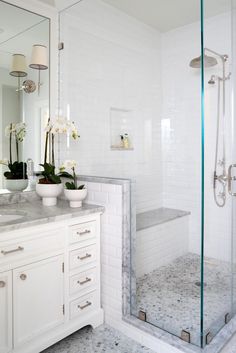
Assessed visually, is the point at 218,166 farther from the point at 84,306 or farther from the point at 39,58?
the point at 39,58

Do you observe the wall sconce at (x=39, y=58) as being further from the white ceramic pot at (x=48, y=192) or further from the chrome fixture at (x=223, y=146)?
the chrome fixture at (x=223, y=146)

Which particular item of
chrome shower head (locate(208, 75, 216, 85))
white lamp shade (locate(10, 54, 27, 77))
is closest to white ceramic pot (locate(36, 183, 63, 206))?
white lamp shade (locate(10, 54, 27, 77))

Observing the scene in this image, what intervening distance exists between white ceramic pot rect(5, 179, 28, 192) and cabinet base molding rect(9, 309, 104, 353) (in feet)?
3.47

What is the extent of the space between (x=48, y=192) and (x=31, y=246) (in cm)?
57

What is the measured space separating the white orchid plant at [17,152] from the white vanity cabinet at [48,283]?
0.72 meters

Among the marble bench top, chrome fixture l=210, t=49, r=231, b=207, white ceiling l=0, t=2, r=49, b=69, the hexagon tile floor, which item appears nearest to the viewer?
the hexagon tile floor

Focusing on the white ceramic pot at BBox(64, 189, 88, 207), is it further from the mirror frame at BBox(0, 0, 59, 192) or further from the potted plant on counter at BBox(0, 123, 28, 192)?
the mirror frame at BBox(0, 0, 59, 192)

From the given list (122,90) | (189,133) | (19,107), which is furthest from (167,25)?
(19,107)

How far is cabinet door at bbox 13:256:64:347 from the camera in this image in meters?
1.68

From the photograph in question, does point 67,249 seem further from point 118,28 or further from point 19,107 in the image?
point 118,28

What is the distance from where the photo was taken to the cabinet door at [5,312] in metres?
1.61

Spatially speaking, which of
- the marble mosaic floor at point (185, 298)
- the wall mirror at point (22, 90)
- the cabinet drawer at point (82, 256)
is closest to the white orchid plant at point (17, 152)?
the wall mirror at point (22, 90)

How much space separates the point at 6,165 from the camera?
2.29 m

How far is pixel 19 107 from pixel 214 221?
176 cm
